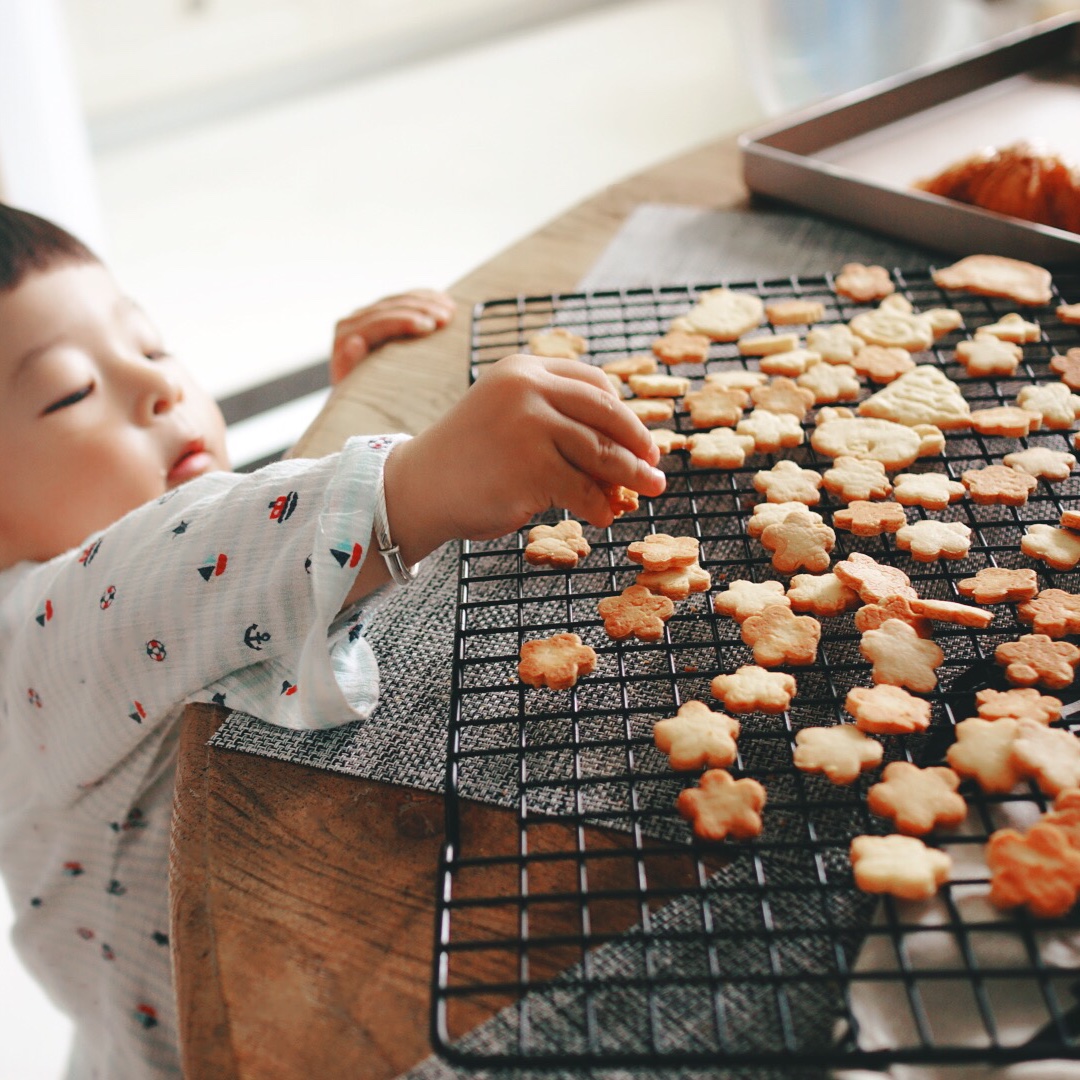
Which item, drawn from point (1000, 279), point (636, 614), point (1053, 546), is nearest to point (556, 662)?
point (636, 614)

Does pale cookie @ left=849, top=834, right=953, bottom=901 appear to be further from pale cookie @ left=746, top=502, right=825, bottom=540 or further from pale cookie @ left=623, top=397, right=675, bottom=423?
pale cookie @ left=623, top=397, right=675, bottom=423

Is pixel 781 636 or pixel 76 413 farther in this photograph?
pixel 76 413

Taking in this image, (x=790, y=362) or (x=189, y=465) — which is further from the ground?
(x=790, y=362)

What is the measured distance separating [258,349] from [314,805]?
2413mm

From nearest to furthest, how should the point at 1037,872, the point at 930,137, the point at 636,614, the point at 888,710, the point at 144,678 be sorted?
the point at 1037,872 → the point at 888,710 → the point at 636,614 → the point at 144,678 → the point at 930,137

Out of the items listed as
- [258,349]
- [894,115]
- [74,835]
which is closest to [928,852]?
[74,835]

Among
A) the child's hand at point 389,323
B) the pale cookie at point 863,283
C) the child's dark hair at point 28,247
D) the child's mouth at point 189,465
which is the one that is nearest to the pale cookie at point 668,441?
the pale cookie at point 863,283

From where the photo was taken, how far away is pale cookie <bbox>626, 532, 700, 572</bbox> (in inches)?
32.1

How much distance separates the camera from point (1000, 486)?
86 cm

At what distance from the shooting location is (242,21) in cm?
395

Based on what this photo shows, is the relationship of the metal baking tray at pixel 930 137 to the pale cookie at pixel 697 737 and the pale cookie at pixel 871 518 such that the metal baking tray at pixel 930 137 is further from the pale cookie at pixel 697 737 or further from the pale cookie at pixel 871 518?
the pale cookie at pixel 697 737

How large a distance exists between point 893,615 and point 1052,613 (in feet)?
0.35

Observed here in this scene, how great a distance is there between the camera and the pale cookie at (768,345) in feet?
3.52

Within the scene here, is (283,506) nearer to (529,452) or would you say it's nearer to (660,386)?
(529,452)
